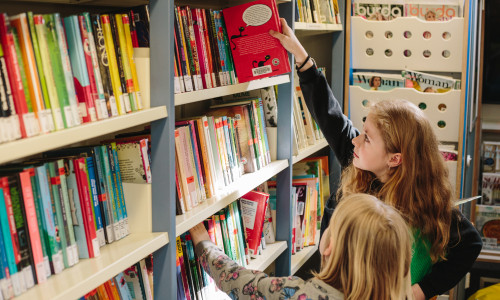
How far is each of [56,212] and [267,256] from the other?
102cm

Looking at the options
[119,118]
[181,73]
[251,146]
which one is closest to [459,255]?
[251,146]

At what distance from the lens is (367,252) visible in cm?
130

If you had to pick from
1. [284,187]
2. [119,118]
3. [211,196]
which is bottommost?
[284,187]

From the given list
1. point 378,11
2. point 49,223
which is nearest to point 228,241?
point 49,223

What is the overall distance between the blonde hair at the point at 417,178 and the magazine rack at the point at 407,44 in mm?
929

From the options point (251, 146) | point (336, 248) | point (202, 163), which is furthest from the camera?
point (251, 146)

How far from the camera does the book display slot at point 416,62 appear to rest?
251 cm

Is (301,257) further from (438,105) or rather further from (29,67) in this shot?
(29,67)

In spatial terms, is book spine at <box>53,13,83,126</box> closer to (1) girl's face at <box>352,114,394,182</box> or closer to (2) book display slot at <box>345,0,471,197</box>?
(1) girl's face at <box>352,114,394,182</box>

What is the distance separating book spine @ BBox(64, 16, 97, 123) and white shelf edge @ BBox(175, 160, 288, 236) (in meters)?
0.41

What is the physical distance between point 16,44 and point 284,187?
1.35m

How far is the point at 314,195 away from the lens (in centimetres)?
244

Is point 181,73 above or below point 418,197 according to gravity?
above

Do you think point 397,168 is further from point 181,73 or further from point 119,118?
point 119,118
